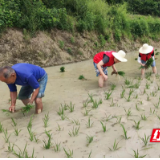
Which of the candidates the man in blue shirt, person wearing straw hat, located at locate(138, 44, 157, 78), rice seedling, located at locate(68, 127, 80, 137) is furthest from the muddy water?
person wearing straw hat, located at locate(138, 44, 157, 78)

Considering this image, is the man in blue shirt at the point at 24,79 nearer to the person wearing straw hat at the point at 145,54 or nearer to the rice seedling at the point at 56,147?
the rice seedling at the point at 56,147

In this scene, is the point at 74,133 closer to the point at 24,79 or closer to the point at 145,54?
the point at 24,79

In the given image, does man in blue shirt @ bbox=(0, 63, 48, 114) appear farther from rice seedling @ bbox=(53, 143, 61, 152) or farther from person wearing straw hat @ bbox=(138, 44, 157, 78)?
person wearing straw hat @ bbox=(138, 44, 157, 78)

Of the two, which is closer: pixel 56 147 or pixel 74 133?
pixel 56 147

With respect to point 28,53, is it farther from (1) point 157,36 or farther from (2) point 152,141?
(1) point 157,36

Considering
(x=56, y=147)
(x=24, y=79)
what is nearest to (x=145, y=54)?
(x=24, y=79)

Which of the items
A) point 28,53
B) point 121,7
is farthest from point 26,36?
point 121,7

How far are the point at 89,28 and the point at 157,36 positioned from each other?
33.7ft

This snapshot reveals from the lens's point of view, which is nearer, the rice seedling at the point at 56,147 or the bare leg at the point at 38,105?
the rice seedling at the point at 56,147

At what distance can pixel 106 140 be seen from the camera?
2.20 m

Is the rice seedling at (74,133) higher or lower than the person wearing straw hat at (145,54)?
lower

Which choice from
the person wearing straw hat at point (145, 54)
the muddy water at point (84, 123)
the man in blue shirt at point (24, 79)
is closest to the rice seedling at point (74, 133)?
the muddy water at point (84, 123)

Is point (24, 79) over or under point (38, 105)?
over

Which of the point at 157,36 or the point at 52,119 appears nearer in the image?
the point at 52,119
